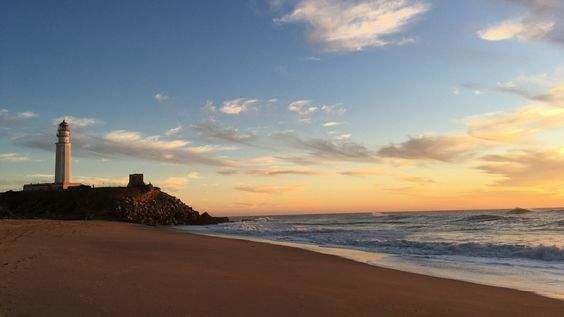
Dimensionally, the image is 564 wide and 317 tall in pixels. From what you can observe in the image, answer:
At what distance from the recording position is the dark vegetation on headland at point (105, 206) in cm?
4050

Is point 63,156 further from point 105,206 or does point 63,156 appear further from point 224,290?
point 224,290

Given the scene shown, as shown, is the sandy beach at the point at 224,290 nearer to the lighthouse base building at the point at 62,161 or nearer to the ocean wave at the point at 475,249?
the ocean wave at the point at 475,249

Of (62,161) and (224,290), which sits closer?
(224,290)

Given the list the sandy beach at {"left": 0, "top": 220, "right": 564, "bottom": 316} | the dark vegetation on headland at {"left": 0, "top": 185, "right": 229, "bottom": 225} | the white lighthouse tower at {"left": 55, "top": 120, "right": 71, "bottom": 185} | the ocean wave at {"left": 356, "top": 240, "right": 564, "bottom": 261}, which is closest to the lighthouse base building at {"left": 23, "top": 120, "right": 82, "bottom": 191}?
the white lighthouse tower at {"left": 55, "top": 120, "right": 71, "bottom": 185}

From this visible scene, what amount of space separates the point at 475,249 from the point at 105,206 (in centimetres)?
3201

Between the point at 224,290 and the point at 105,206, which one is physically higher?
the point at 105,206

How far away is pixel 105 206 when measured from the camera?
41.9 m

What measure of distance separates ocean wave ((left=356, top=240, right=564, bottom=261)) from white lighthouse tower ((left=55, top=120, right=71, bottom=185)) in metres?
39.7

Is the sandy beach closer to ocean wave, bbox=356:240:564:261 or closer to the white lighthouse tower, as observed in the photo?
ocean wave, bbox=356:240:564:261

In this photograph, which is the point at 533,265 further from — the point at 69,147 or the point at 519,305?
the point at 69,147

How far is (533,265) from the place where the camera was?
44.7 ft

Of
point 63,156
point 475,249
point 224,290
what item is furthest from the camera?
point 63,156

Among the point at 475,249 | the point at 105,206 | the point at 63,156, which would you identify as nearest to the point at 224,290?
the point at 475,249

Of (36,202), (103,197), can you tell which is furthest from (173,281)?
(36,202)
